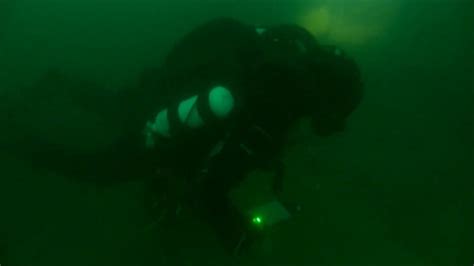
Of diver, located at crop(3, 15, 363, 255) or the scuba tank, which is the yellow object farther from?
the scuba tank

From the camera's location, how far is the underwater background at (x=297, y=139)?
10.3ft

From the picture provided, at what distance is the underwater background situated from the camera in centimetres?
313

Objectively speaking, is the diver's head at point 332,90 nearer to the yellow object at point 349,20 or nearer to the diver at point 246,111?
the diver at point 246,111

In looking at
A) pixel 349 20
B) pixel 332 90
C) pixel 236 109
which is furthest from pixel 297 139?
pixel 349 20

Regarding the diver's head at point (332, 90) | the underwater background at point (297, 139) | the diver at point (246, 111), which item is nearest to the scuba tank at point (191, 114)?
the diver at point (246, 111)

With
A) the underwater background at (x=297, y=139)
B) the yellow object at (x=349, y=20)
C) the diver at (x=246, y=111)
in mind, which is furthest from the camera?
the yellow object at (x=349, y=20)

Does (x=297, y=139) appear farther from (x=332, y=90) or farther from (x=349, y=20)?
(x=349, y=20)

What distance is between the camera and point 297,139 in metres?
2.44

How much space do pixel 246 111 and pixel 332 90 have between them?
0.41 meters

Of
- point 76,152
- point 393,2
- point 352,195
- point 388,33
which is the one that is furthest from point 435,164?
point 76,152

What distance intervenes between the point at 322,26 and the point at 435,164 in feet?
5.83

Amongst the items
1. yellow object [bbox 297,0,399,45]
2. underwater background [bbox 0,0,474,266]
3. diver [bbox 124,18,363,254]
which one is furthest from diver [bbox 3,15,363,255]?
yellow object [bbox 297,0,399,45]

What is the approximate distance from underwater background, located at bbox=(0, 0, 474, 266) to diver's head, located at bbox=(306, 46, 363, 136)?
34 cm

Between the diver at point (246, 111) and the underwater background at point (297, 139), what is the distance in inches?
14.4
